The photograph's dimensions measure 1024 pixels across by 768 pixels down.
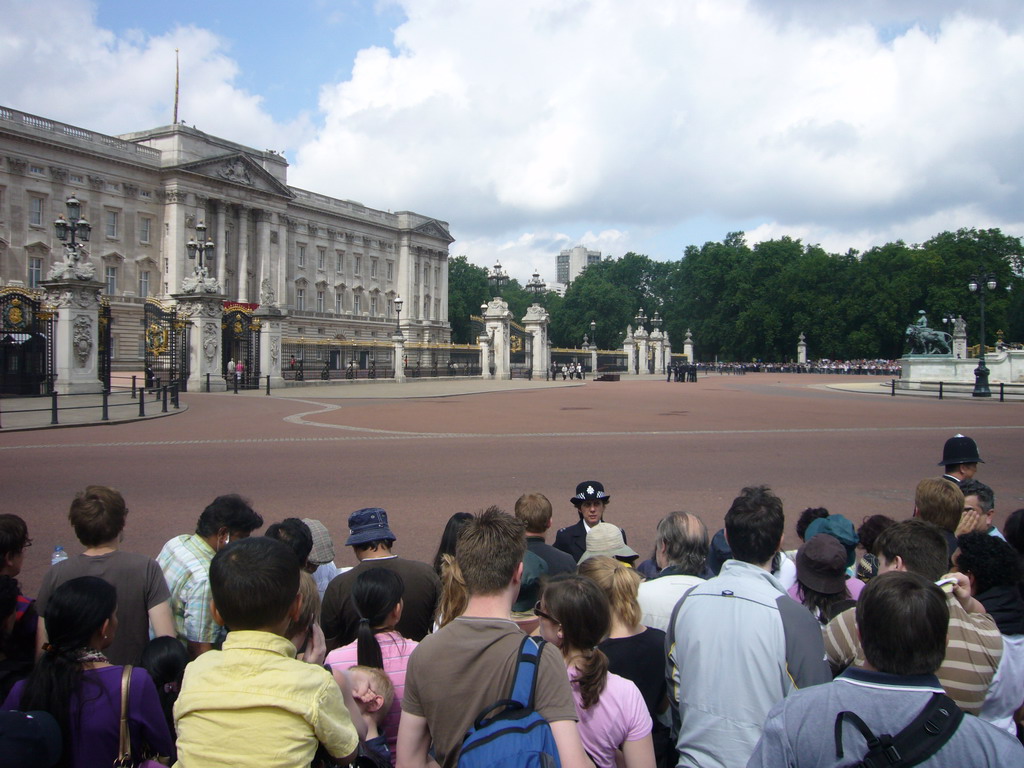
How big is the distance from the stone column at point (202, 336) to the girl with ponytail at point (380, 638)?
3205cm

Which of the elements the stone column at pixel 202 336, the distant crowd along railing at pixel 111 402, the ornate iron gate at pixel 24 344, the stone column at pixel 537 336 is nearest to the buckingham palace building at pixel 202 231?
the stone column at pixel 202 336

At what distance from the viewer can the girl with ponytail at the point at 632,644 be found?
125 inches

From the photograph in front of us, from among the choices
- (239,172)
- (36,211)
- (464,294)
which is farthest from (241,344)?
(464,294)

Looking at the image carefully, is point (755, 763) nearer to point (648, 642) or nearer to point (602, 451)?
point (648, 642)

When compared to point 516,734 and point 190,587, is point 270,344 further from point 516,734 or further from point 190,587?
point 516,734

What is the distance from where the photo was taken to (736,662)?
286 centimetres

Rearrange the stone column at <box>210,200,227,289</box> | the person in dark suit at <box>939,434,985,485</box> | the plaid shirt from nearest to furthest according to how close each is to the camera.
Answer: the plaid shirt
the person in dark suit at <box>939,434,985,485</box>
the stone column at <box>210,200,227,289</box>

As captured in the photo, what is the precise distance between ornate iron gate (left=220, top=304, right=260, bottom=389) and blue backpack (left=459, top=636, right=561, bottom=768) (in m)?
35.1

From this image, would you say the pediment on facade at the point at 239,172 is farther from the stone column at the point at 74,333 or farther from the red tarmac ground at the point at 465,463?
the red tarmac ground at the point at 465,463

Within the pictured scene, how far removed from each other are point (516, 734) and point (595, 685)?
66 centimetres

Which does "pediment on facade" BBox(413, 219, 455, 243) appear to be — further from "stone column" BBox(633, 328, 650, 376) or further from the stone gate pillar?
the stone gate pillar

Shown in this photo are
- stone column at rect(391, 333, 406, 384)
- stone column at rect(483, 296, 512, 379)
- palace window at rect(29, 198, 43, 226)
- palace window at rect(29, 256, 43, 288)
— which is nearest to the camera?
stone column at rect(391, 333, 406, 384)

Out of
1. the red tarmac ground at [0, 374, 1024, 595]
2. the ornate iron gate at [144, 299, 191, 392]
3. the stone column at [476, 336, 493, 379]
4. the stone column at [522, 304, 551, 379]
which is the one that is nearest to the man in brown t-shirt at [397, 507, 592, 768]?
the red tarmac ground at [0, 374, 1024, 595]

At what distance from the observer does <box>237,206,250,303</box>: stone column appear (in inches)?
2758
